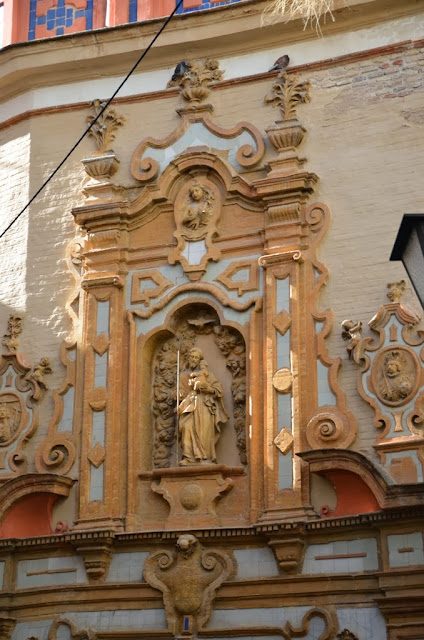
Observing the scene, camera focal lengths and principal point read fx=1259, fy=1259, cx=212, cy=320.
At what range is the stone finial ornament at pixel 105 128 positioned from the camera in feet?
41.7

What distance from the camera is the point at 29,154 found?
42.9 feet

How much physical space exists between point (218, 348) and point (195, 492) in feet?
4.76

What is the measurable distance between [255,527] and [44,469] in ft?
7.36

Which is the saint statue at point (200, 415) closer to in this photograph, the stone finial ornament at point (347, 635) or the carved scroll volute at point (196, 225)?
the carved scroll volute at point (196, 225)

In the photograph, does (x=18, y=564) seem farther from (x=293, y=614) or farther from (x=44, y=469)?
(x=293, y=614)

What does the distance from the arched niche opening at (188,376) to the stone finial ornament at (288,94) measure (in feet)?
6.65

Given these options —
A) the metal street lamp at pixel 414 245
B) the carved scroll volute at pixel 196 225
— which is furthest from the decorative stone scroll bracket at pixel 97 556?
the metal street lamp at pixel 414 245

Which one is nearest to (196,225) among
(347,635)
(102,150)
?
(102,150)

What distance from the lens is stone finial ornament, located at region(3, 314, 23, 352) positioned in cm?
1234

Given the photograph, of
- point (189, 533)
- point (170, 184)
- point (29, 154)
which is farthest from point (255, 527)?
point (29, 154)

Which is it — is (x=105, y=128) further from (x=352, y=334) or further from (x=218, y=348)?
(x=352, y=334)

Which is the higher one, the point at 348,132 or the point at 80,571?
the point at 348,132

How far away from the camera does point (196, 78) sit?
1255cm

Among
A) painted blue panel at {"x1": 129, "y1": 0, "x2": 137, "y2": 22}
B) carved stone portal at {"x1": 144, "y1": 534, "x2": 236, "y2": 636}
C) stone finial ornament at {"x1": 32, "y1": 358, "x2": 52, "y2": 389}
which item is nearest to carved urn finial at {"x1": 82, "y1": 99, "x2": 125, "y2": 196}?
painted blue panel at {"x1": 129, "y1": 0, "x2": 137, "y2": 22}
